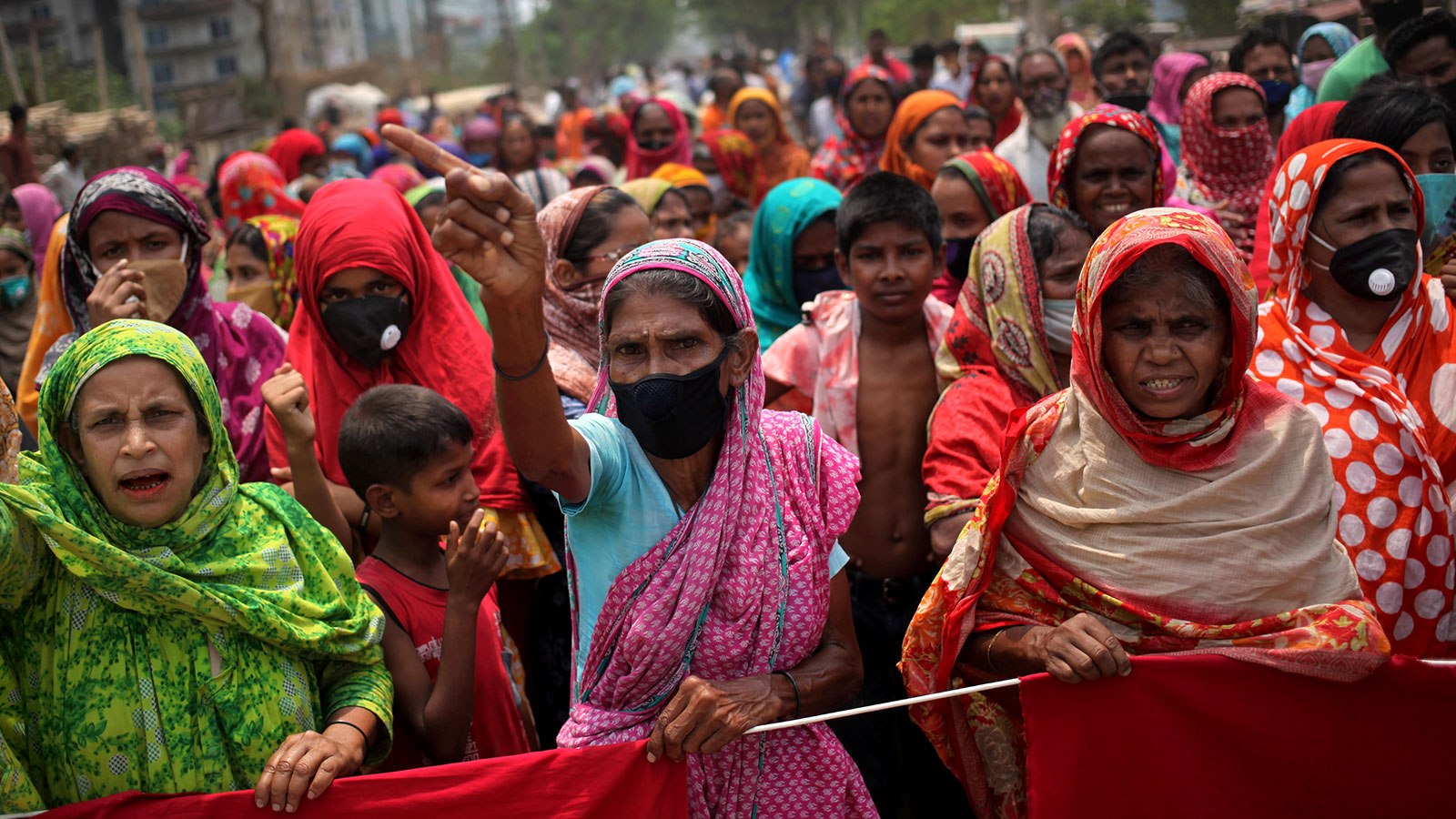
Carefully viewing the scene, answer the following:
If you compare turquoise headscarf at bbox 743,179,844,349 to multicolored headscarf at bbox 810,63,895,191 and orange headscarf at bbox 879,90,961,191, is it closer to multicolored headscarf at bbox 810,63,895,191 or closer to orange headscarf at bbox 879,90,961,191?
orange headscarf at bbox 879,90,961,191

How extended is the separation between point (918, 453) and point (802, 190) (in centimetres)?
149

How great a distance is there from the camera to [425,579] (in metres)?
3.09

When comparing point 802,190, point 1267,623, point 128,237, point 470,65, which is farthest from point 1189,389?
point 470,65

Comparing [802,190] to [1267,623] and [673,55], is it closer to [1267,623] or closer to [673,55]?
[1267,623]

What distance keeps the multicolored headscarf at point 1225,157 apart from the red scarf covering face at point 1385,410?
2695 mm

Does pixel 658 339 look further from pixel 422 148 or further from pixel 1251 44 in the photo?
pixel 1251 44

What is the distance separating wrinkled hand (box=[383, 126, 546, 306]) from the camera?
1985 millimetres

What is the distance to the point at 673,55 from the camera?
129000 millimetres

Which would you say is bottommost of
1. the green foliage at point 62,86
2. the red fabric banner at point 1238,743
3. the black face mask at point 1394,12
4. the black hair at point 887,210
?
the red fabric banner at point 1238,743

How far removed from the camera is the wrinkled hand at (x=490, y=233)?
1.99m

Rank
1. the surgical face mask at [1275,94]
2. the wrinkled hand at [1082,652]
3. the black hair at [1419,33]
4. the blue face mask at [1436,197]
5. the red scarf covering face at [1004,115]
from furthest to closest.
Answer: the red scarf covering face at [1004,115] → the surgical face mask at [1275,94] → the black hair at [1419,33] → the blue face mask at [1436,197] → the wrinkled hand at [1082,652]

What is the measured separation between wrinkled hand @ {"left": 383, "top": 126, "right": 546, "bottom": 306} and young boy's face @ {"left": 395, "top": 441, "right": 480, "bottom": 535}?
1126 millimetres

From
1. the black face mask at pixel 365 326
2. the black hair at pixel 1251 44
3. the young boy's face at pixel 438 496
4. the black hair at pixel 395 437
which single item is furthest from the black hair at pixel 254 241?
the black hair at pixel 1251 44

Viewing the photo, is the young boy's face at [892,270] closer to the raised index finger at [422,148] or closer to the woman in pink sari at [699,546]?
the woman in pink sari at [699,546]
